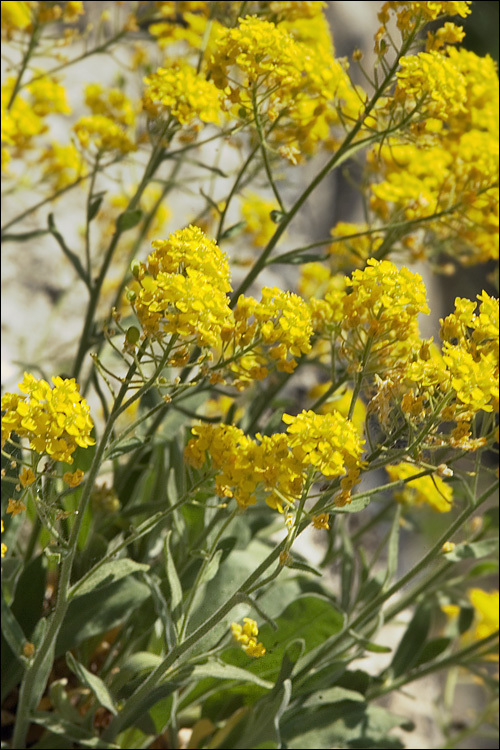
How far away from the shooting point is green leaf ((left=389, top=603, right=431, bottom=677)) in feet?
5.06

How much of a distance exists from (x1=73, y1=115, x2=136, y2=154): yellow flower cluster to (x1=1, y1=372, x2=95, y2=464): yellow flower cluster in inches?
27.9

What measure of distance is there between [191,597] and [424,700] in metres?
1.41

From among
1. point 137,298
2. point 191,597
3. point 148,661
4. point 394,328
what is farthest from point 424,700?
point 137,298

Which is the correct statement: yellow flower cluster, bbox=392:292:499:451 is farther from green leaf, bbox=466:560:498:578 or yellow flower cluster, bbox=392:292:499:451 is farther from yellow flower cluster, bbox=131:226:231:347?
green leaf, bbox=466:560:498:578

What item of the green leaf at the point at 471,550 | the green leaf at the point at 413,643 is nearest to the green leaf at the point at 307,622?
the green leaf at the point at 471,550

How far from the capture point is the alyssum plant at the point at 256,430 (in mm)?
831

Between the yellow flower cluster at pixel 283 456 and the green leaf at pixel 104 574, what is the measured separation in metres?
0.16

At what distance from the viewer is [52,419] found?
2.60ft

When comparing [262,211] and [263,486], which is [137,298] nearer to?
[263,486]

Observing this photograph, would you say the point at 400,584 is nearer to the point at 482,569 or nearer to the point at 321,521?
the point at 321,521

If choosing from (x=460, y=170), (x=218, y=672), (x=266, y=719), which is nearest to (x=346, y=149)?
(x=460, y=170)

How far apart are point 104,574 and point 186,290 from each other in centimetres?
36

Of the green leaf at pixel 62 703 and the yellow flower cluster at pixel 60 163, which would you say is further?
the yellow flower cluster at pixel 60 163

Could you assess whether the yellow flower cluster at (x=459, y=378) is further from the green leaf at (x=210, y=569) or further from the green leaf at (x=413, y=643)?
the green leaf at (x=413, y=643)
